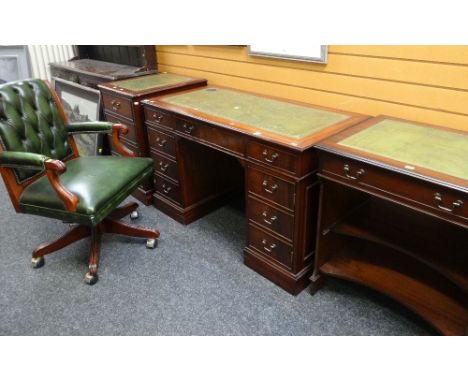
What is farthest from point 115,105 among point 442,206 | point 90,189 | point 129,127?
point 442,206

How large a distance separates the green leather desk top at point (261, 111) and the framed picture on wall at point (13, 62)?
218 cm

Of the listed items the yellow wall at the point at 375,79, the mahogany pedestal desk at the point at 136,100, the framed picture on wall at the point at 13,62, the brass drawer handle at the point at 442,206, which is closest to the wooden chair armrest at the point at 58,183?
the mahogany pedestal desk at the point at 136,100

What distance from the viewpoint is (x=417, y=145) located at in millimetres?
1451

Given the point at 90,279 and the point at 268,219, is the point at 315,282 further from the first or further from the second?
the point at 90,279

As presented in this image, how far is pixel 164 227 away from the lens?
98.4 inches

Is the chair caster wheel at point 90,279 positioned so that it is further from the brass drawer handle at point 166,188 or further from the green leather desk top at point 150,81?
the green leather desk top at point 150,81

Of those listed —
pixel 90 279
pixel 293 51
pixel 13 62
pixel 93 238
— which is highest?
pixel 293 51

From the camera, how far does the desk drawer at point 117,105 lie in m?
2.47

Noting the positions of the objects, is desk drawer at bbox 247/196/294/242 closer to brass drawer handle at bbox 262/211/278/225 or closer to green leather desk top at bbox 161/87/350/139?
brass drawer handle at bbox 262/211/278/225

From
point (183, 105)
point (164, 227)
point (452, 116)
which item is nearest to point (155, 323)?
point (164, 227)

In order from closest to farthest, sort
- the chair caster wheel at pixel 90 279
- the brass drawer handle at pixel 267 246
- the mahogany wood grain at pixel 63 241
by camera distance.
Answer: the brass drawer handle at pixel 267 246 < the chair caster wheel at pixel 90 279 < the mahogany wood grain at pixel 63 241

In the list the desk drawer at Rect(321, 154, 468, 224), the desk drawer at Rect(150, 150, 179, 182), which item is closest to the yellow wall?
the desk drawer at Rect(321, 154, 468, 224)

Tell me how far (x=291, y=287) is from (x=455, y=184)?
95 centimetres

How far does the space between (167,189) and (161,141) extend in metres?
0.35
